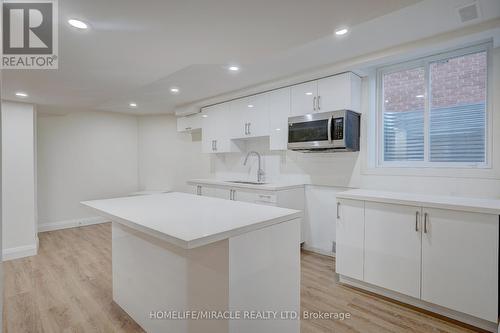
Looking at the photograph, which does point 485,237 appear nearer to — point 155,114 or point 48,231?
point 155,114

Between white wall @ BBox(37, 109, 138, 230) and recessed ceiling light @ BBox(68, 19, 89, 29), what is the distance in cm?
350

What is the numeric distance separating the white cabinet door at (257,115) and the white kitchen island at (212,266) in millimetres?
1972

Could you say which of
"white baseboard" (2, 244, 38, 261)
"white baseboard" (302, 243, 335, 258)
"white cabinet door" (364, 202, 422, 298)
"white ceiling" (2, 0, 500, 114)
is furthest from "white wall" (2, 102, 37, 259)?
"white cabinet door" (364, 202, 422, 298)

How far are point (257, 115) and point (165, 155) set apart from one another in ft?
9.20

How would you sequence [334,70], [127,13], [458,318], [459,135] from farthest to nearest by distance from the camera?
[334,70] → [459,135] → [458,318] → [127,13]

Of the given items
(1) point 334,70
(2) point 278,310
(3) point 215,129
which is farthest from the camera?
(3) point 215,129

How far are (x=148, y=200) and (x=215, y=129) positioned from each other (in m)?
2.39

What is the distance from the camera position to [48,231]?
482 cm

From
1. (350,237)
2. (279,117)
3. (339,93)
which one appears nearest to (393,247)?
(350,237)

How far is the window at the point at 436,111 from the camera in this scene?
2566 millimetres

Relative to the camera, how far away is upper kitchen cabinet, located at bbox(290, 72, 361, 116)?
3.01 meters

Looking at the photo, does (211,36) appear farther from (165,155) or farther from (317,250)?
(165,155)

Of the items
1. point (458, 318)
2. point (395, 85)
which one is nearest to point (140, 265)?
point (458, 318)

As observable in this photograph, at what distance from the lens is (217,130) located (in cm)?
456
